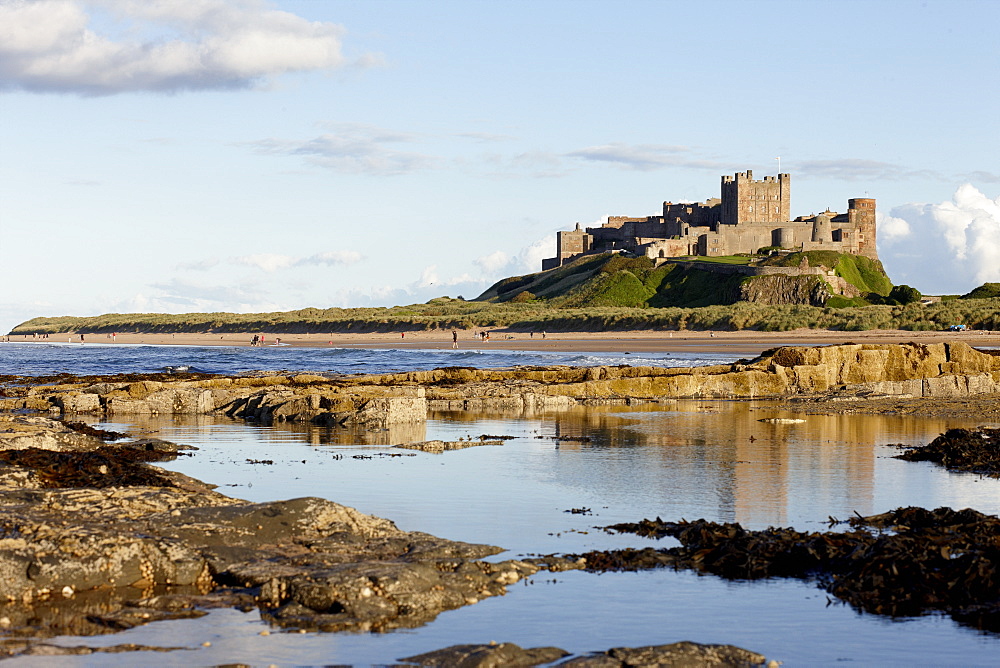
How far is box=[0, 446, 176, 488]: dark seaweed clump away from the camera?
10805 millimetres

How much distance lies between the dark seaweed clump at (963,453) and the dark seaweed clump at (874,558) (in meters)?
4.24

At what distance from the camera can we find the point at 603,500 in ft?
36.1

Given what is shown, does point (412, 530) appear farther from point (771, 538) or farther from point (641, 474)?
point (641, 474)

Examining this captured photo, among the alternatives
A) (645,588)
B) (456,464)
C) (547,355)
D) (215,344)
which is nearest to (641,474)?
(456,464)

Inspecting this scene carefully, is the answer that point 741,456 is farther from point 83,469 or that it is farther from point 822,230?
point 822,230

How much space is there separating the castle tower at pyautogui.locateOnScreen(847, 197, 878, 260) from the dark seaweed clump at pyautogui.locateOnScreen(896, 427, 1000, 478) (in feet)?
427

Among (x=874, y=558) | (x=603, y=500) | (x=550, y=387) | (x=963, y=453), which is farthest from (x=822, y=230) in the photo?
(x=874, y=558)

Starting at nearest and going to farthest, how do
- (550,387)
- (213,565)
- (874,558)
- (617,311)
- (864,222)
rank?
1. (213,565)
2. (874,558)
3. (550,387)
4. (617,311)
5. (864,222)

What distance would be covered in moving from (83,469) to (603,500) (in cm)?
557

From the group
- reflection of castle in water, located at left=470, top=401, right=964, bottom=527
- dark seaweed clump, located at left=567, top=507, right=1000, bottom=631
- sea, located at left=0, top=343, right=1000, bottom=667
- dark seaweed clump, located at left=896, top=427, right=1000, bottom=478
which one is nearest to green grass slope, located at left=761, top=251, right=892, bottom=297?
sea, located at left=0, top=343, right=1000, bottom=667

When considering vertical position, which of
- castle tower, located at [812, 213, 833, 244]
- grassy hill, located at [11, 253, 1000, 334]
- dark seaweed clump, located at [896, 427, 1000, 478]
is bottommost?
dark seaweed clump, located at [896, 427, 1000, 478]

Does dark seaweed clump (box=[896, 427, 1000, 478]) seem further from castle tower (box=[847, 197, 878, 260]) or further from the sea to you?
castle tower (box=[847, 197, 878, 260])

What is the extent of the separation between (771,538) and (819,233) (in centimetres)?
13338

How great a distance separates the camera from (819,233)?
445ft
